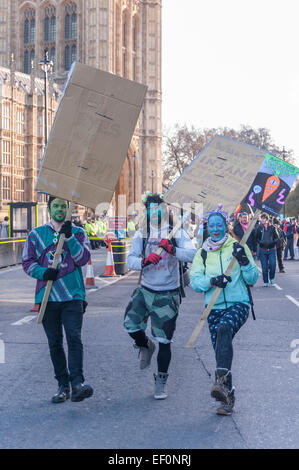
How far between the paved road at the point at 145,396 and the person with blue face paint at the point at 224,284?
0.41 metres

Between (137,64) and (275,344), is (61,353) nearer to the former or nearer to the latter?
(275,344)

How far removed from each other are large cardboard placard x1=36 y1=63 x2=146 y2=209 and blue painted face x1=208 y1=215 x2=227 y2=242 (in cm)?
83

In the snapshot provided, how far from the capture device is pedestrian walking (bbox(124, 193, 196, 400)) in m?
5.92

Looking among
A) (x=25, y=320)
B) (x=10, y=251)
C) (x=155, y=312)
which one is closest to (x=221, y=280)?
(x=155, y=312)

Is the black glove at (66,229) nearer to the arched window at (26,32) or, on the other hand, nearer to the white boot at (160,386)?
the white boot at (160,386)

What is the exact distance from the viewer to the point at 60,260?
5.74m

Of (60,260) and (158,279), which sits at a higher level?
(60,260)

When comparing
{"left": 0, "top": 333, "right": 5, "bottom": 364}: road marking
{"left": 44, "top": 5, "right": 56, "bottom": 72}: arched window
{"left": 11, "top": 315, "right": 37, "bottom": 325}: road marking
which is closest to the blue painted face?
{"left": 0, "top": 333, "right": 5, "bottom": 364}: road marking

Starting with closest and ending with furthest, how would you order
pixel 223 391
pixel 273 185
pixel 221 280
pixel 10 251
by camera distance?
1. pixel 223 391
2. pixel 221 280
3. pixel 273 185
4. pixel 10 251

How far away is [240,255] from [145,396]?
1468mm

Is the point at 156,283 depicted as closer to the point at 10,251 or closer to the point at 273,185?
the point at 273,185

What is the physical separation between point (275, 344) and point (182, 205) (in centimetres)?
Answer: 308

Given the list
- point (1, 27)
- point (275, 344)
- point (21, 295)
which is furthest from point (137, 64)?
point (275, 344)

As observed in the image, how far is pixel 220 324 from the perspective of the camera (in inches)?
219
